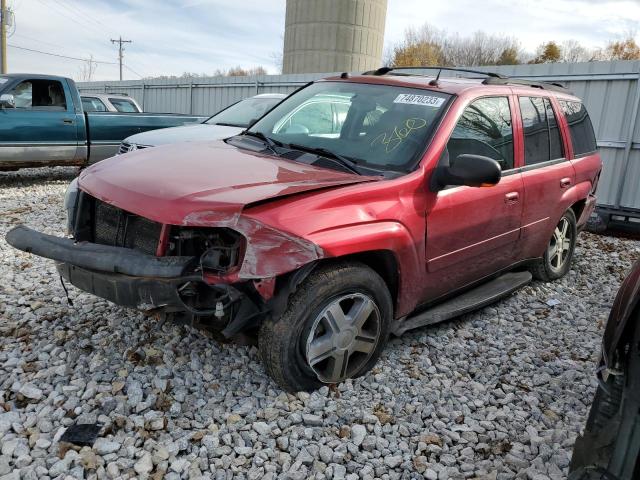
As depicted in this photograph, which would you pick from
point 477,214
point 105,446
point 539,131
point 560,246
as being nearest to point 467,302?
point 477,214

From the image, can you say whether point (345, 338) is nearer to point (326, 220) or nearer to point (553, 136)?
point (326, 220)

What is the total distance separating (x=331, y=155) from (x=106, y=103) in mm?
10299

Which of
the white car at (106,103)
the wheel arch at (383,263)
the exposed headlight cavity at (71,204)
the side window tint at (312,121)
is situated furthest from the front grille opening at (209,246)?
the white car at (106,103)

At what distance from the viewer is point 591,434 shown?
1.94 m

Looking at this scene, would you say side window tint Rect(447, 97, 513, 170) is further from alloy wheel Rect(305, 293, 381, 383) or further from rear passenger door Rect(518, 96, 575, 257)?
alloy wheel Rect(305, 293, 381, 383)

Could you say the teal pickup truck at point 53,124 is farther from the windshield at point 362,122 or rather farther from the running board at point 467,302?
the running board at point 467,302

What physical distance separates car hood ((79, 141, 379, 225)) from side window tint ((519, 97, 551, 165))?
1891mm

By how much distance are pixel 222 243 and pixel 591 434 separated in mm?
1852

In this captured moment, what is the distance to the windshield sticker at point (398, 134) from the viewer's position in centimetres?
349

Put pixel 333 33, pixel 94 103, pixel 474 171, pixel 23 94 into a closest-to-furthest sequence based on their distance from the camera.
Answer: pixel 474 171
pixel 23 94
pixel 94 103
pixel 333 33

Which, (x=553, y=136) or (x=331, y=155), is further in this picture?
(x=553, y=136)

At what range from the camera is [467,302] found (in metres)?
4.04

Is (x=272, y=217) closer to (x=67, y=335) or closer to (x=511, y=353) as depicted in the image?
(x=67, y=335)

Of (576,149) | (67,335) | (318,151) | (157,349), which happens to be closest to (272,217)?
(318,151)
